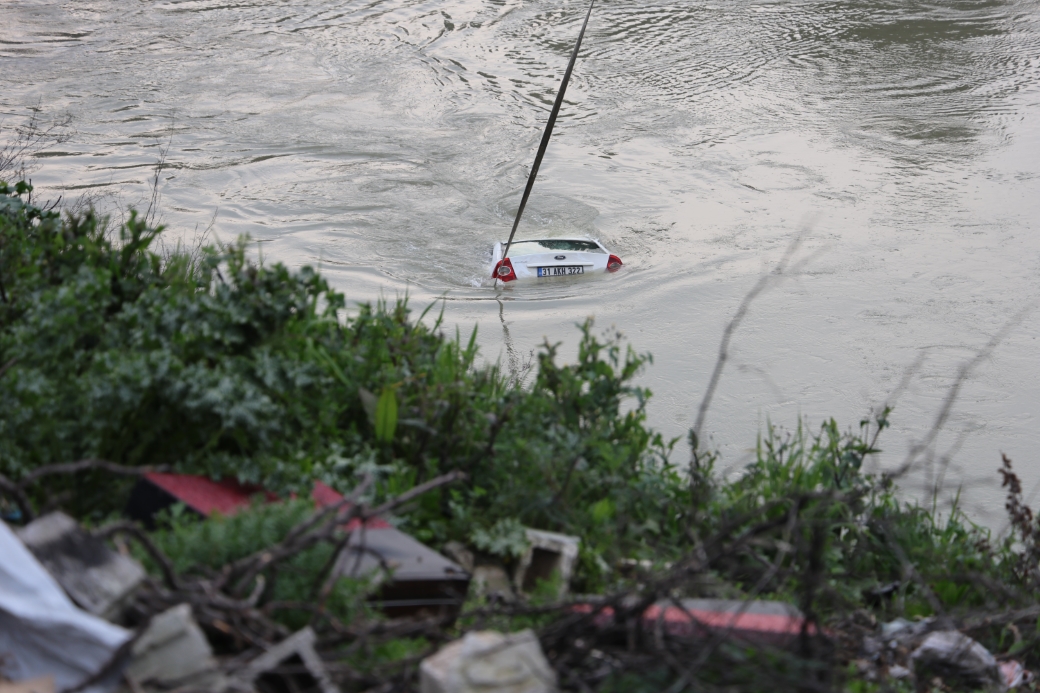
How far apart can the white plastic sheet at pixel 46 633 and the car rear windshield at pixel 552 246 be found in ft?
24.9

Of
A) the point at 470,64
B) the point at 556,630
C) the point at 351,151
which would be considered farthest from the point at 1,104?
the point at 556,630

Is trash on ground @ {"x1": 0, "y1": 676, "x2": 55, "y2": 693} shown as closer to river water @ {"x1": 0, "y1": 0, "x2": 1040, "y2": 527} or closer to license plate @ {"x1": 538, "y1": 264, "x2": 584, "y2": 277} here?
river water @ {"x1": 0, "y1": 0, "x2": 1040, "y2": 527}

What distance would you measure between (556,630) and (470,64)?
13281mm

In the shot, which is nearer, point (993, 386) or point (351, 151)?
point (993, 386)

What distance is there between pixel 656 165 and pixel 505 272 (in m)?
3.76

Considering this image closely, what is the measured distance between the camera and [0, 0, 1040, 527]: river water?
8305 mm

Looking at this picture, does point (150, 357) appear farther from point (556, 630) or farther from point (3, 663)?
point (556, 630)

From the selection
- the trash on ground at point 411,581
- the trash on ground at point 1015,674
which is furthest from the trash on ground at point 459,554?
the trash on ground at point 1015,674

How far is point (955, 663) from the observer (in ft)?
10.5

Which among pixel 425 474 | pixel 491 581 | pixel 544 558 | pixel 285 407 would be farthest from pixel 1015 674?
pixel 285 407

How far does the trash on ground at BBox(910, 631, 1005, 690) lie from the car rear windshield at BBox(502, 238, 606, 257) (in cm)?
671

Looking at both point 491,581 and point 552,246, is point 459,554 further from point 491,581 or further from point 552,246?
point 552,246

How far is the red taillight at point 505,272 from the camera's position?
930cm

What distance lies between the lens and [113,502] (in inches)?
120
